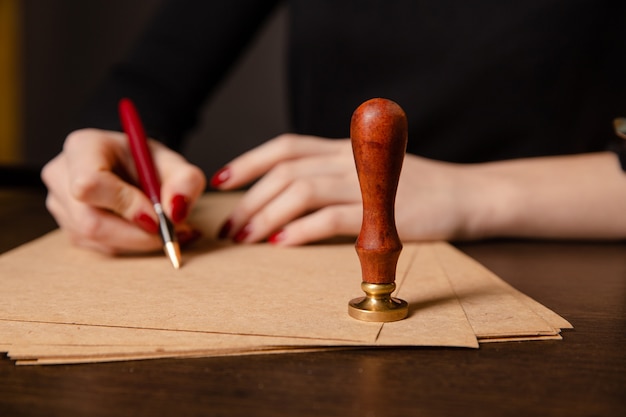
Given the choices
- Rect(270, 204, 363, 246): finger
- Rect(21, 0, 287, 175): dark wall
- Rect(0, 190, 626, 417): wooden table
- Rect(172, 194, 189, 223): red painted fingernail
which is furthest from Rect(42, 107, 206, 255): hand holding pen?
Rect(21, 0, 287, 175): dark wall

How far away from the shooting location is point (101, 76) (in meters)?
2.14

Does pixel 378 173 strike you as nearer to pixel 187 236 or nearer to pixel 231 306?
pixel 231 306

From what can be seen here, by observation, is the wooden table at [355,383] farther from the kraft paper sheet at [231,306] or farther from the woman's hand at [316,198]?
the woman's hand at [316,198]

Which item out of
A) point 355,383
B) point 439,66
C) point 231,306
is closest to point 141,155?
point 231,306

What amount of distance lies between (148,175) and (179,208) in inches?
2.6

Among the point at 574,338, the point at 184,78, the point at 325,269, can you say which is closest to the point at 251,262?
the point at 325,269

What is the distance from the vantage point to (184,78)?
121 cm

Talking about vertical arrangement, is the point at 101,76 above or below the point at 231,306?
above

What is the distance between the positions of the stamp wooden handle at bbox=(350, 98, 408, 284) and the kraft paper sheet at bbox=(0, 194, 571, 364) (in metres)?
0.04

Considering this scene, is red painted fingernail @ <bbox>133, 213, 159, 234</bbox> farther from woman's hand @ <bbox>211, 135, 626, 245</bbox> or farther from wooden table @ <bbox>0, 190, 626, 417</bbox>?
wooden table @ <bbox>0, 190, 626, 417</bbox>

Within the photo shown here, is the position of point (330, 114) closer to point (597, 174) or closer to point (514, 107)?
point (514, 107)

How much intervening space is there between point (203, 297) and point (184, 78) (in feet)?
2.57

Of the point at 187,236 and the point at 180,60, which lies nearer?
the point at 187,236

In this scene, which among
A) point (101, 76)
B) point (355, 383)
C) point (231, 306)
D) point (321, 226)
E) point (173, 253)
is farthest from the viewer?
point (101, 76)
